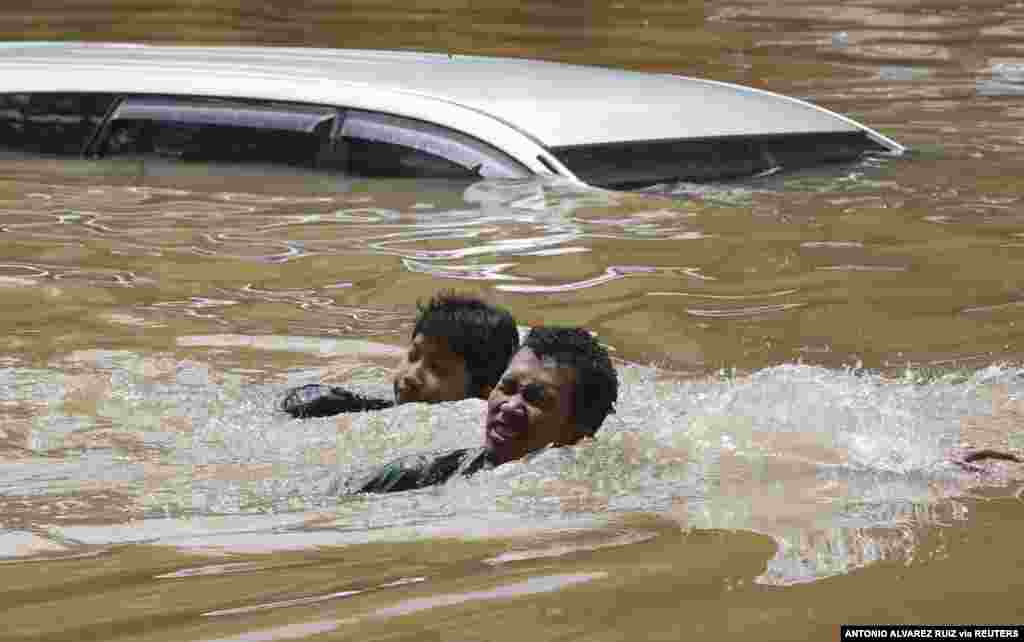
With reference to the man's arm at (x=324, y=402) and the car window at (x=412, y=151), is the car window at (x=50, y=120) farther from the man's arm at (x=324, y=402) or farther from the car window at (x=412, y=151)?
the man's arm at (x=324, y=402)

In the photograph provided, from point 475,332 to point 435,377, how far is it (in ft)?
0.59

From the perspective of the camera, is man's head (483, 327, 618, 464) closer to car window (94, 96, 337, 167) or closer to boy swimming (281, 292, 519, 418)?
boy swimming (281, 292, 519, 418)

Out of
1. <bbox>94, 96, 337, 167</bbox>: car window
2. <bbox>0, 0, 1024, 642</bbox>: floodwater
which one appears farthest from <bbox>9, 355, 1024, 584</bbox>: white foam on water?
<bbox>94, 96, 337, 167</bbox>: car window

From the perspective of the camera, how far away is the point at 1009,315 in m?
7.01

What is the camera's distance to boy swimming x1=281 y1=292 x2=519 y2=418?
588cm

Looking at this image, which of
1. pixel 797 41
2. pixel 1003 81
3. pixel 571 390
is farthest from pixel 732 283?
pixel 797 41

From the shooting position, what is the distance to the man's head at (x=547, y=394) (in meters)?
5.13

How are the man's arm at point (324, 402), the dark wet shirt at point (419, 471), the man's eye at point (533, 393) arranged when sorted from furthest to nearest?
the man's arm at point (324, 402)
the man's eye at point (533, 393)
the dark wet shirt at point (419, 471)

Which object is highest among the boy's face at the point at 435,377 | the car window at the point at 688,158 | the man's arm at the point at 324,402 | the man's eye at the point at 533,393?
the car window at the point at 688,158

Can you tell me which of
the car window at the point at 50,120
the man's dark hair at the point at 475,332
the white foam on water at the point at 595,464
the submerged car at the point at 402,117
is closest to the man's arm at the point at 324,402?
the white foam on water at the point at 595,464

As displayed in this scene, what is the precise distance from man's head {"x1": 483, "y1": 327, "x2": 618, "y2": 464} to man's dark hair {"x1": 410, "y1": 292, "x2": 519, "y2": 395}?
23.7 inches

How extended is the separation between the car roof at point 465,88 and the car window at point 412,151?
0.06 meters

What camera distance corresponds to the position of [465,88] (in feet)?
26.8

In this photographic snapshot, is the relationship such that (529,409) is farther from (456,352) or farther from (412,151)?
(412,151)
